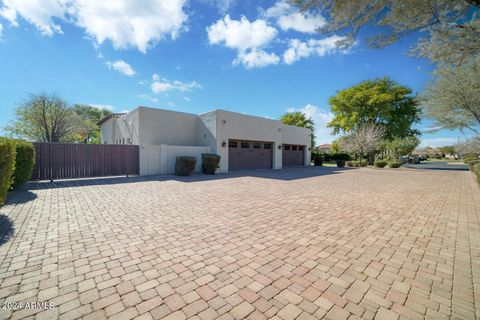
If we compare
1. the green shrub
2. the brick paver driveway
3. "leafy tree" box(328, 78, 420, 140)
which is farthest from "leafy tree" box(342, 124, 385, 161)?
the green shrub

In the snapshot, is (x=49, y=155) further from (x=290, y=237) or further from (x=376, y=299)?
(x=376, y=299)

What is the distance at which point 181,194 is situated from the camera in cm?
716

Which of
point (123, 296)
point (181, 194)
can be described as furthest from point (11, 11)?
point (123, 296)

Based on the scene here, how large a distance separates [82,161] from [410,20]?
1385cm

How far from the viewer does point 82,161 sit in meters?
10.7

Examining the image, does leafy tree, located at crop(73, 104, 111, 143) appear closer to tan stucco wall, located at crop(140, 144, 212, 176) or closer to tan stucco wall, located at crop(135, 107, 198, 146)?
tan stucco wall, located at crop(135, 107, 198, 146)

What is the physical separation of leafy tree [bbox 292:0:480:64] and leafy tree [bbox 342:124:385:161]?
2126cm

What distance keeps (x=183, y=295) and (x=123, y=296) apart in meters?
0.62

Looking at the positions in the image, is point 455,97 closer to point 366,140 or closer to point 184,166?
point 184,166

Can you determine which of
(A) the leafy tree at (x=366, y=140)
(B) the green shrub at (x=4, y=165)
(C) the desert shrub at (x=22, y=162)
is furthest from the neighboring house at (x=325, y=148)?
(B) the green shrub at (x=4, y=165)

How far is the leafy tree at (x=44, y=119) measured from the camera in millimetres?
18656

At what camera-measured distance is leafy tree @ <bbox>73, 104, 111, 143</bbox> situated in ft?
78.3

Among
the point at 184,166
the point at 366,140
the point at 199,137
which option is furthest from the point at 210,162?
the point at 366,140

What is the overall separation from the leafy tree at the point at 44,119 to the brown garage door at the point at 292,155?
72.7ft
